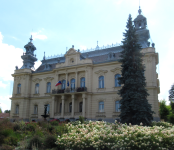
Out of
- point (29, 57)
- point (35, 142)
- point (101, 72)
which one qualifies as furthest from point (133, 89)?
point (29, 57)

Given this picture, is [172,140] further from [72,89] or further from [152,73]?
[72,89]

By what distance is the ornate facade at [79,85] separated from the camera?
27.1 metres

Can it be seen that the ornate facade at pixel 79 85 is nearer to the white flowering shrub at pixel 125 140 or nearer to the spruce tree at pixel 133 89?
the spruce tree at pixel 133 89

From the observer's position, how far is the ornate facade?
27.1 m

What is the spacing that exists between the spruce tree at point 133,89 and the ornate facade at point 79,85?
4.73 meters

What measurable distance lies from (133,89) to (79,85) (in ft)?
37.8

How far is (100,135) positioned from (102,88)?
18.6 metres

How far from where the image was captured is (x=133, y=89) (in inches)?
808

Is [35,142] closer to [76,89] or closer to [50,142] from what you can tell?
[50,142]

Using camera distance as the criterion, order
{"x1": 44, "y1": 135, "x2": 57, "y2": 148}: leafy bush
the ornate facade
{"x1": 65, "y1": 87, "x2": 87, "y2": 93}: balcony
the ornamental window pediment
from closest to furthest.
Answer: {"x1": 44, "y1": 135, "x2": 57, "y2": 148}: leafy bush, the ornate facade, {"x1": 65, "y1": 87, "x2": 87, "y2": 93}: balcony, the ornamental window pediment

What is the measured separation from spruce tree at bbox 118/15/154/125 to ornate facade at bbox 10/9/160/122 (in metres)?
4.73

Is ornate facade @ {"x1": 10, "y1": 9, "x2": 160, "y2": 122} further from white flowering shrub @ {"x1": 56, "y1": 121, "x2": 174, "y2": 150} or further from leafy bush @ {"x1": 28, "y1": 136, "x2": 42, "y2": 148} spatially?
leafy bush @ {"x1": 28, "y1": 136, "x2": 42, "y2": 148}

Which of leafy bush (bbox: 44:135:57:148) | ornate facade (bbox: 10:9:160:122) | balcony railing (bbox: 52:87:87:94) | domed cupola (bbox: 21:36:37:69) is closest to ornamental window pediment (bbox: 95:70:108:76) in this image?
ornate facade (bbox: 10:9:160:122)

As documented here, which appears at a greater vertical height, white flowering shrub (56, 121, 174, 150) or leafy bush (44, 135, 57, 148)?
white flowering shrub (56, 121, 174, 150)
